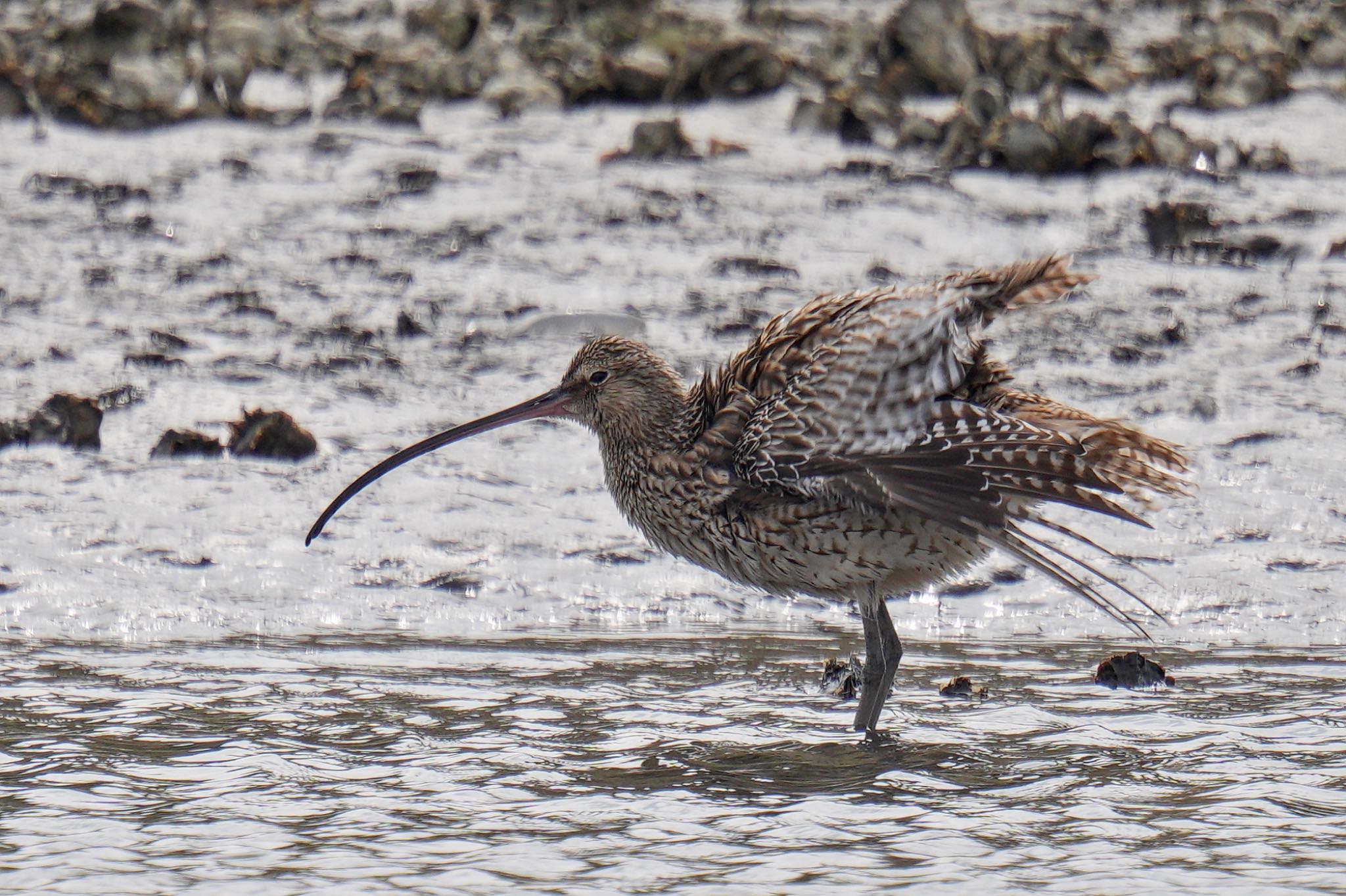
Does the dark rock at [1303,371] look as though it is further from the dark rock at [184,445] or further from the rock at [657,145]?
the dark rock at [184,445]

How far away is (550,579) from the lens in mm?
6980

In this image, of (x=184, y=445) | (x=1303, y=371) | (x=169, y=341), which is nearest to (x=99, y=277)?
(x=169, y=341)

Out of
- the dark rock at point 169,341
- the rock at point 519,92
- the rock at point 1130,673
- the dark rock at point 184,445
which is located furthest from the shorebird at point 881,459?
the rock at point 519,92

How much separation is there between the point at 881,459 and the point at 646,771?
1058 millimetres

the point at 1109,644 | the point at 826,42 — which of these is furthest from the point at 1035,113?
the point at 1109,644

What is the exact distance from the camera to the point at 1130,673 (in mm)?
5906

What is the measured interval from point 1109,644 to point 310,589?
2732 millimetres

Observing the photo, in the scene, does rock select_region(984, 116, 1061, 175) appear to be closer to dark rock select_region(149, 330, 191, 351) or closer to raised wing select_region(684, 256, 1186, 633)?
dark rock select_region(149, 330, 191, 351)

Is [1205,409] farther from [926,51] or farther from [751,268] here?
[926,51]

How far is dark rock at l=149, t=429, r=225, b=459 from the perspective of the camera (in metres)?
7.73

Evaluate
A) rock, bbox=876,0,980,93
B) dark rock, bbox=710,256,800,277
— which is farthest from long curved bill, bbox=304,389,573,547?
rock, bbox=876,0,980,93

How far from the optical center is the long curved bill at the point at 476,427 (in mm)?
6395

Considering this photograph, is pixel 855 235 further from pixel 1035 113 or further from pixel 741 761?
pixel 741 761

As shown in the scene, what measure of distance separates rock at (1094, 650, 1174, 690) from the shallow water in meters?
0.07
